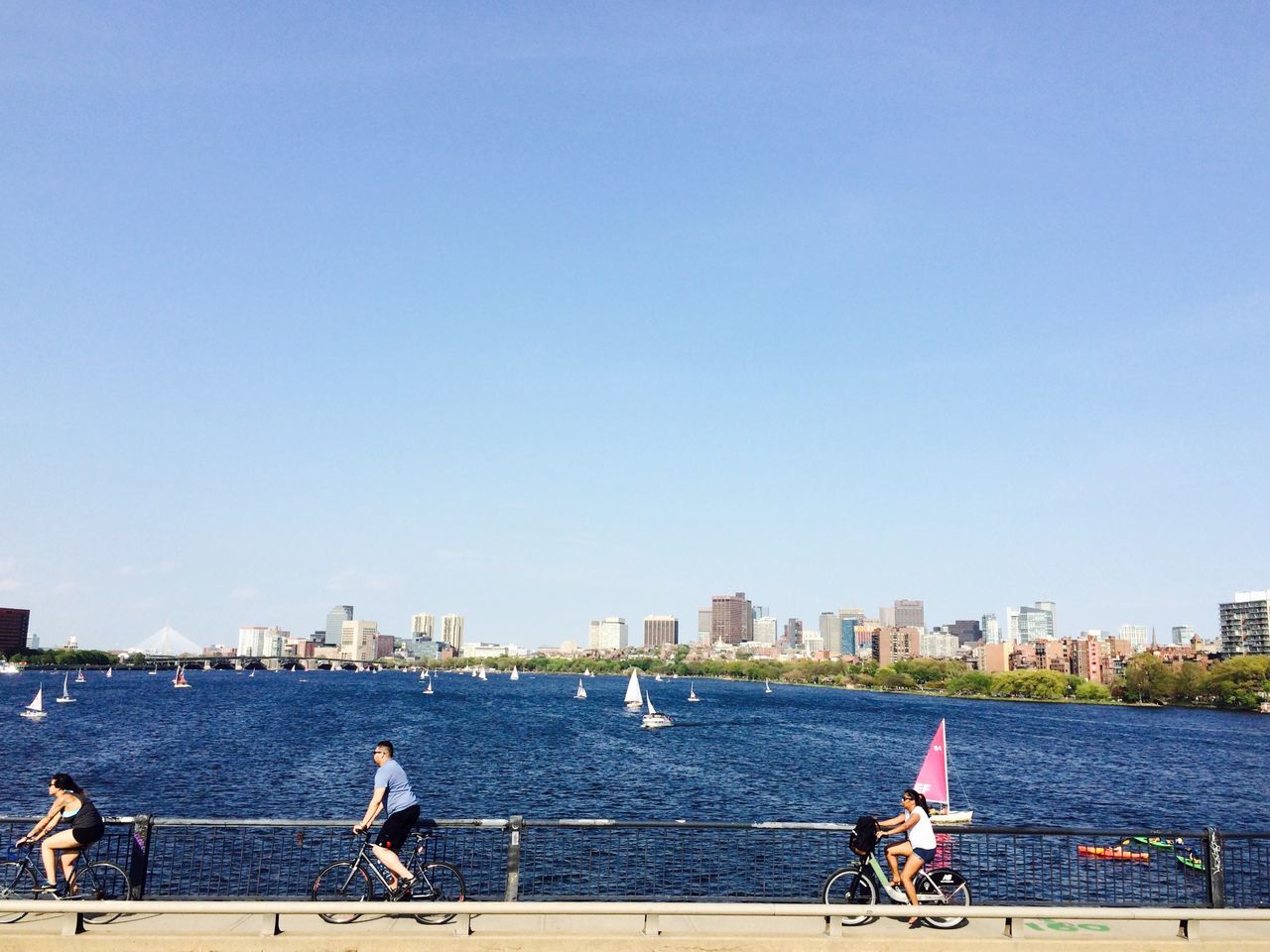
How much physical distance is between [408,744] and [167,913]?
254 feet

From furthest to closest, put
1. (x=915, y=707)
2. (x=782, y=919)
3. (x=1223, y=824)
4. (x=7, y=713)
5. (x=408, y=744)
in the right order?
1. (x=915, y=707)
2. (x=7, y=713)
3. (x=408, y=744)
4. (x=1223, y=824)
5. (x=782, y=919)

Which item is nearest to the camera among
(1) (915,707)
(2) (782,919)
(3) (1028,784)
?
(2) (782,919)

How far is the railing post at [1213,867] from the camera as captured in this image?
14.3 metres

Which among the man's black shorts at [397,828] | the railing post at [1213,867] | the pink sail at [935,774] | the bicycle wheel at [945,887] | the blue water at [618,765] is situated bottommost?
the blue water at [618,765]

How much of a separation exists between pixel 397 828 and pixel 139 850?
3.51 metres

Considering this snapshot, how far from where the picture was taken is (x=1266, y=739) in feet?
415

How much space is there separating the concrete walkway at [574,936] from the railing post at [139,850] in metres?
0.81

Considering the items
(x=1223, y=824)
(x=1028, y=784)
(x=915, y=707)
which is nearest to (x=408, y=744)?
(x=1028, y=784)

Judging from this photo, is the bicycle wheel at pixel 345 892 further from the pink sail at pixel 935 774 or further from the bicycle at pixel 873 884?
the pink sail at pixel 935 774

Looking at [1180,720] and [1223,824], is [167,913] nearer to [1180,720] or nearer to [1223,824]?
[1223,824]

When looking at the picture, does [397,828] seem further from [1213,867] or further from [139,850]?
[1213,867]

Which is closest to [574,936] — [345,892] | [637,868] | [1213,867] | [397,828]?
[397,828]

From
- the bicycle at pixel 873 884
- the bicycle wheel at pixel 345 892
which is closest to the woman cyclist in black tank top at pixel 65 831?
the bicycle wheel at pixel 345 892

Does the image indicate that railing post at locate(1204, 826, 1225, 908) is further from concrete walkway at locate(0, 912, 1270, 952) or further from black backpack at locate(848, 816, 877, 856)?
black backpack at locate(848, 816, 877, 856)
